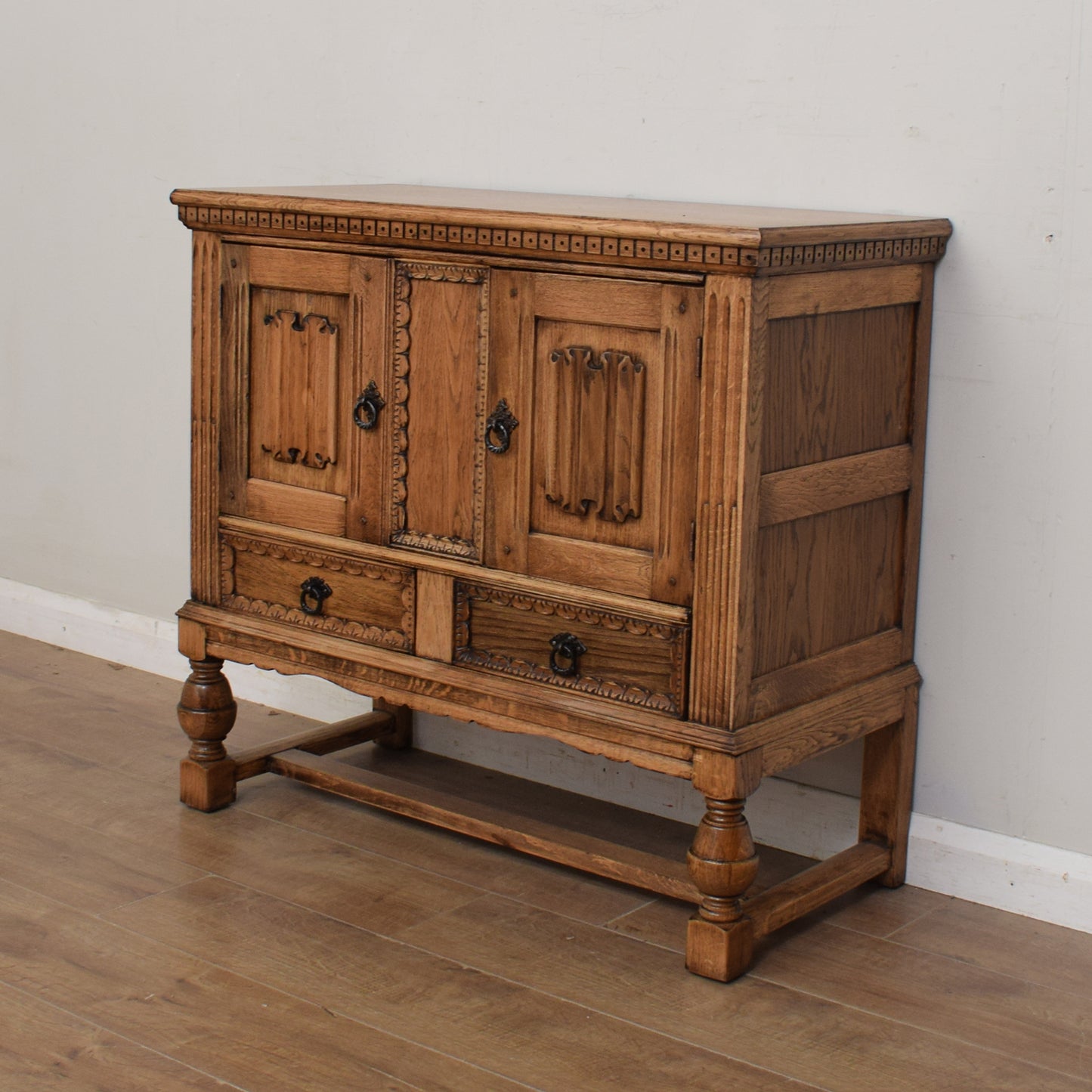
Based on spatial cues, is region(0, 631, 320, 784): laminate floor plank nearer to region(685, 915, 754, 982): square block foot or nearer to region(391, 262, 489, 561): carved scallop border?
region(391, 262, 489, 561): carved scallop border

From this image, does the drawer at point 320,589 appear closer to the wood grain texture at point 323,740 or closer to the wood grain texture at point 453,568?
the wood grain texture at point 453,568

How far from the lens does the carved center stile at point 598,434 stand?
102 inches

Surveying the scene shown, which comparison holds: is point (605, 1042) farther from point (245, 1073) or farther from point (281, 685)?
point (281, 685)

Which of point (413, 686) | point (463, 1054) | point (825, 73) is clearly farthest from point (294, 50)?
point (463, 1054)

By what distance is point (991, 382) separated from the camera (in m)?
2.82

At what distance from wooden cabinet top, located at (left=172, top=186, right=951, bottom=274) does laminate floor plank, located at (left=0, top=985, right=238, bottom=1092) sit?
1.33 metres

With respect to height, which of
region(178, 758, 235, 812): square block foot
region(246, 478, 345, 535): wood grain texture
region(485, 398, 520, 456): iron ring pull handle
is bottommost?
region(178, 758, 235, 812): square block foot

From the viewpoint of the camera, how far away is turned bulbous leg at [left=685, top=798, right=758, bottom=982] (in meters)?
2.59

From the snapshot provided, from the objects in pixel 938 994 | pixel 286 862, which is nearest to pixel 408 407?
pixel 286 862

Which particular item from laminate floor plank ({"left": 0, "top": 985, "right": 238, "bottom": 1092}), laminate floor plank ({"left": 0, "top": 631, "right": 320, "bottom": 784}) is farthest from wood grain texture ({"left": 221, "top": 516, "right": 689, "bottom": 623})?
laminate floor plank ({"left": 0, "top": 985, "right": 238, "bottom": 1092})

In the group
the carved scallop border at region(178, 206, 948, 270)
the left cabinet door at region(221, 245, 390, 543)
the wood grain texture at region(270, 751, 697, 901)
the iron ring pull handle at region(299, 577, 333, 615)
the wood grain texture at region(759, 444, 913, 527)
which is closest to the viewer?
the carved scallop border at region(178, 206, 948, 270)

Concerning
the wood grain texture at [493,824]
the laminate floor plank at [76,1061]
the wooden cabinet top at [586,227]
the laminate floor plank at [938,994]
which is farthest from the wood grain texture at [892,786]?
the laminate floor plank at [76,1061]

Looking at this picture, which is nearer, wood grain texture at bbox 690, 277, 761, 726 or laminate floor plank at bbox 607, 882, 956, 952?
wood grain texture at bbox 690, 277, 761, 726

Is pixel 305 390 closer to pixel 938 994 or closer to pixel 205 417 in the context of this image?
pixel 205 417
